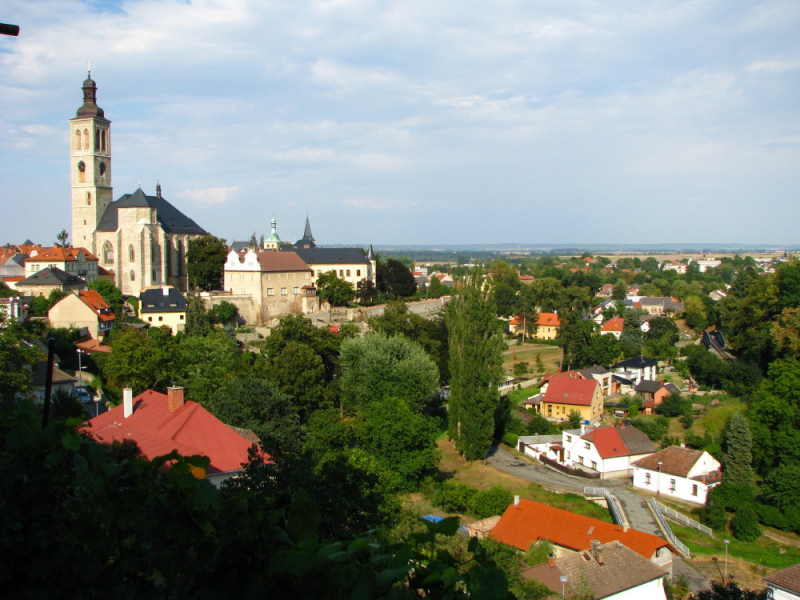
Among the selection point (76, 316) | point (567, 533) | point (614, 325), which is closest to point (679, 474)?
point (567, 533)

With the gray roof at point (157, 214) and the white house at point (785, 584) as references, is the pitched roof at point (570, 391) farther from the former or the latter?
the gray roof at point (157, 214)

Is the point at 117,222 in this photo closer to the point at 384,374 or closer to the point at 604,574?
the point at 384,374

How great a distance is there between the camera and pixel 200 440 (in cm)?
1664

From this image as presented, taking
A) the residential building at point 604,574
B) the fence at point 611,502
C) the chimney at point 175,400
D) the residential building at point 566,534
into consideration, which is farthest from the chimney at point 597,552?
the chimney at point 175,400

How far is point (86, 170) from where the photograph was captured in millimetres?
53000

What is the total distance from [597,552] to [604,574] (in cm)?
66

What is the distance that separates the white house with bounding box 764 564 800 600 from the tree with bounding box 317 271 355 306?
38.8 metres

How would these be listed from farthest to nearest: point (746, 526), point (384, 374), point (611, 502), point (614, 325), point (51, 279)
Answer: point (614, 325)
point (51, 279)
point (384, 374)
point (611, 502)
point (746, 526)

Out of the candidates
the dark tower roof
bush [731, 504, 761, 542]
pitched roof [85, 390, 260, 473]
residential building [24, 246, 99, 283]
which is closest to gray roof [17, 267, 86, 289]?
residential building [24, 246, 99, 283]

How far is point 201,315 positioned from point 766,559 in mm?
30692

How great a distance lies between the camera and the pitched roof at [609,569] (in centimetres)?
1463

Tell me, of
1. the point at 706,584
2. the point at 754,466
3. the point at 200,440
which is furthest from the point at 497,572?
the point at 754,466

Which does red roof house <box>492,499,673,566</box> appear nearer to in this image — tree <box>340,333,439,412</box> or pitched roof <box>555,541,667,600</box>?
pitched roof <box>555,541,667,600</box>

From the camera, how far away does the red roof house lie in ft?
57.2
